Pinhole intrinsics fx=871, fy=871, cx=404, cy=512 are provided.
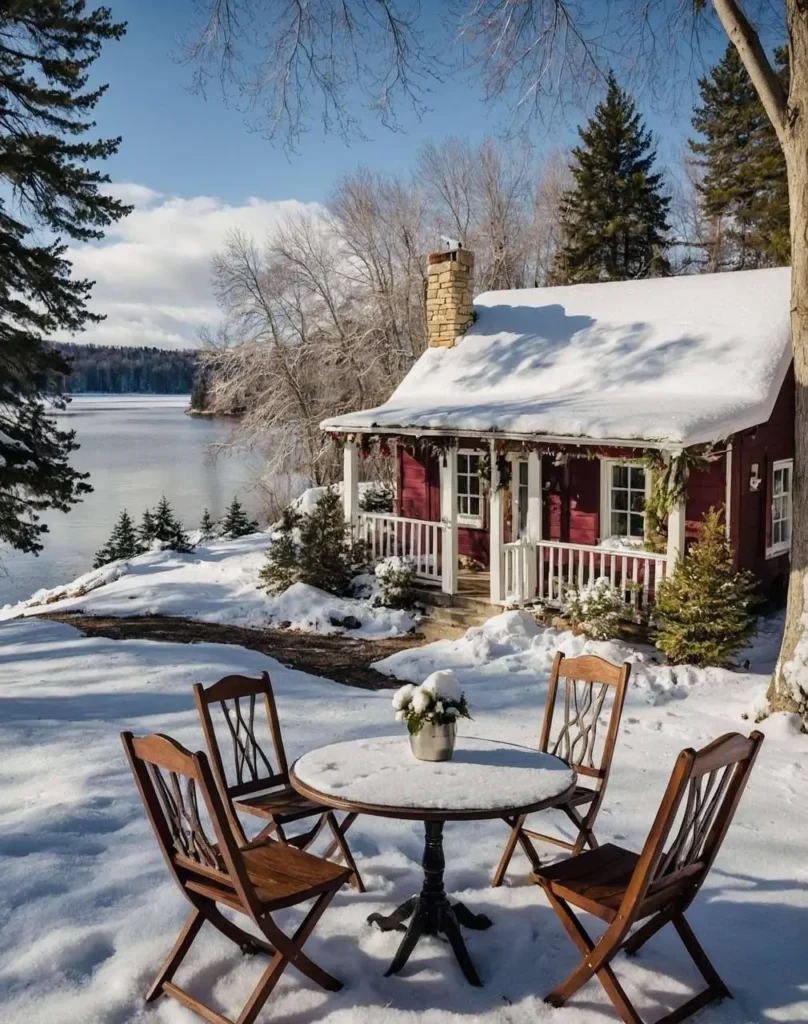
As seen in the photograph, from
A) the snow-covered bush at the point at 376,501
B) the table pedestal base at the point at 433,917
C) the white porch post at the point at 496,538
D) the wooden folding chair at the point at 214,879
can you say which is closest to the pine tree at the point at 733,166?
the snow-covered bush at the point at 376,501

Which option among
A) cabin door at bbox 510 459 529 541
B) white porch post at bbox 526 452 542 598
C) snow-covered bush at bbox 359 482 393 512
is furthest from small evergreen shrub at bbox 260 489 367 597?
snow-covered bush at bbox 359 482 393 512

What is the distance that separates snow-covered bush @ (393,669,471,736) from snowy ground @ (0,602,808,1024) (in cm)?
34

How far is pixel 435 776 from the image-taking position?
381 centimetres

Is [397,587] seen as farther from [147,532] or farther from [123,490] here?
[123,490]

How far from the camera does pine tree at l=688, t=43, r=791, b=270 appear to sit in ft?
92.0

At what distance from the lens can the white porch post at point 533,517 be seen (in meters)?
11.6

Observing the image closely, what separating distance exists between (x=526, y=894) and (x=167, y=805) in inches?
74.2

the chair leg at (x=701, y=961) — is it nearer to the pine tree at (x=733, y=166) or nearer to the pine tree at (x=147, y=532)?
the pine tree at (x=147, y=532)

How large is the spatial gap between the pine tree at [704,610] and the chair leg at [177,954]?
7056mm

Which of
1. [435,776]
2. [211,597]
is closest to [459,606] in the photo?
[211,597]

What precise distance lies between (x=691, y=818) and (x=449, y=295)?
13.2 m

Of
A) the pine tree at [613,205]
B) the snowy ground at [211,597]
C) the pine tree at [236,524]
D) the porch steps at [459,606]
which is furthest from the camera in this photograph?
the pine tree at [613,205]

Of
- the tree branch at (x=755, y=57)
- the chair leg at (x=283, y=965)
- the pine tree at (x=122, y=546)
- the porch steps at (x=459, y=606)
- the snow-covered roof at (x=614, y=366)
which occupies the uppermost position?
the tree branch at (x=755, y=57)

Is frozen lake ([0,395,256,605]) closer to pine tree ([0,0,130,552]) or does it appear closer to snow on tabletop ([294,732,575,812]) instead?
pine tree ([0,0,130,552])
